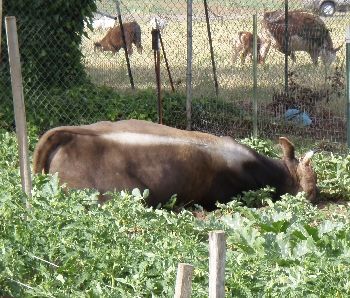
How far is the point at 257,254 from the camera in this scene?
652 centimetres

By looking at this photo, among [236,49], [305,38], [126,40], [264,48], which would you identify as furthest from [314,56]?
[126,40]

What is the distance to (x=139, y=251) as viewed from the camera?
249 inches

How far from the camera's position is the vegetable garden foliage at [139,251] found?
5816 millimetres

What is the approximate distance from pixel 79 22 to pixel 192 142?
5.29m

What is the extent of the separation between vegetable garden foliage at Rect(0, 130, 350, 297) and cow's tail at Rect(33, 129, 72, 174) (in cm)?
160

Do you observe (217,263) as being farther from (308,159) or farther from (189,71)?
(189,71)

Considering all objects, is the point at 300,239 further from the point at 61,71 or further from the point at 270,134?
the point at 61,71

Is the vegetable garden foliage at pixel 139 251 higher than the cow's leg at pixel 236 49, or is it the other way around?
the cow's leg at pixel 236 49

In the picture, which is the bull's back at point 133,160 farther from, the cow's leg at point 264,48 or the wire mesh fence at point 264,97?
the cow's leg at point 264,48

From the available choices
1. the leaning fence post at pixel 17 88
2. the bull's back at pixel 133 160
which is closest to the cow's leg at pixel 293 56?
the bull's back at pixel 133 160

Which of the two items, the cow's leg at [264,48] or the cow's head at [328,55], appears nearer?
the cow's head at [328,55]

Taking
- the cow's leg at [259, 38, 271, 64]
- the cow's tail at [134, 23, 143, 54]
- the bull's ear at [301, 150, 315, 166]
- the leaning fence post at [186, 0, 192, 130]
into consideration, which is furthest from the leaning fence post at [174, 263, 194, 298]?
the cow's tail at [134, 23, 143, 54]

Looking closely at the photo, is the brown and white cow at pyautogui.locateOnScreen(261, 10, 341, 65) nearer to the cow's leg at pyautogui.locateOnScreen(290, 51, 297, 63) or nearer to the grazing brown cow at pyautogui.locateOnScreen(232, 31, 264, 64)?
the cow's leg at pyautogui.locateOnScreen(290, 51, 297, 63)

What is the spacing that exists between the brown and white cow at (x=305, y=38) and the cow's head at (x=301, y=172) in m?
3.47
